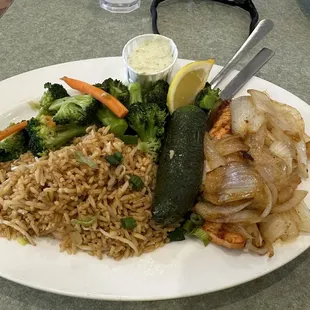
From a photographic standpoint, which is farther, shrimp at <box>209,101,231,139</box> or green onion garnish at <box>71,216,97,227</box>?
shrimp at <box>209,101,231,139</box>

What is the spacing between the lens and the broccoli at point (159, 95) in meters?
1.89

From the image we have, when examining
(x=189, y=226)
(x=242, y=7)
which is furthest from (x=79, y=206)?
(x=242, y=7)

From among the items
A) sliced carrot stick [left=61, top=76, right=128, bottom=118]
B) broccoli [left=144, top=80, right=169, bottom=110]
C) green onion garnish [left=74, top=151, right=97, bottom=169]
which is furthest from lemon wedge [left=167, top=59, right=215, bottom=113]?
green onion garnish [left=74, top=151, right=97, bottom=169]

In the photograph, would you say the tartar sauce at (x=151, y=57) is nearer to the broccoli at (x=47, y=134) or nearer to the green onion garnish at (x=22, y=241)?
the broccoli at (x=47, y=134)

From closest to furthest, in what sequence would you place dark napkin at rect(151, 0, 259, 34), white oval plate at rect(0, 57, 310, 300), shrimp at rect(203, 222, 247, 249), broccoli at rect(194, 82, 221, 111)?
white oval plate at rect(0, 57, 310, 300) < shrimp at rect(203, 222, 247, 249) < broccoli at rect(194, 82, 221, 111) < dark napkin at rect(151, 0, 259, 34)

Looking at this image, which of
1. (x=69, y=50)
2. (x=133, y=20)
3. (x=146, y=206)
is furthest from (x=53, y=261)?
(x=133, y=20)

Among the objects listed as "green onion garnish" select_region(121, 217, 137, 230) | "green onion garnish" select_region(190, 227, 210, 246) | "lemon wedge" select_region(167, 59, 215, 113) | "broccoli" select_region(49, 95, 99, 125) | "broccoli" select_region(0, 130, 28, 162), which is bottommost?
"broccoli" select_region(0, 130, 28, 162)

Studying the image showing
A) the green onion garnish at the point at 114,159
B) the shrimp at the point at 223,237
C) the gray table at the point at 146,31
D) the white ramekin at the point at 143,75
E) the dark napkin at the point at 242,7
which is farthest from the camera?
the dark napkin at the point at 242,7

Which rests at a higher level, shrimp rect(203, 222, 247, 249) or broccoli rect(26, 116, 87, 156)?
shrimp rect(203, 222, 247, 249)

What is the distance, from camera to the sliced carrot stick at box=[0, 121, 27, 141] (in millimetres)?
1795

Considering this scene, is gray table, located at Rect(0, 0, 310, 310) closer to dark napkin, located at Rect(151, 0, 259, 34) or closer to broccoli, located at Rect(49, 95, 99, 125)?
dark napkin, located at Rect(151, 0, 259, 34)

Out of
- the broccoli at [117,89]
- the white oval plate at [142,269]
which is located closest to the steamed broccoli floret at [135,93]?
the broccoli at [117,89]

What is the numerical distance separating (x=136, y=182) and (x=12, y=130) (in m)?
0.64

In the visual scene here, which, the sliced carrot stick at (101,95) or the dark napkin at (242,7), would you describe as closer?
the sliced carrot stick at (101,95)
